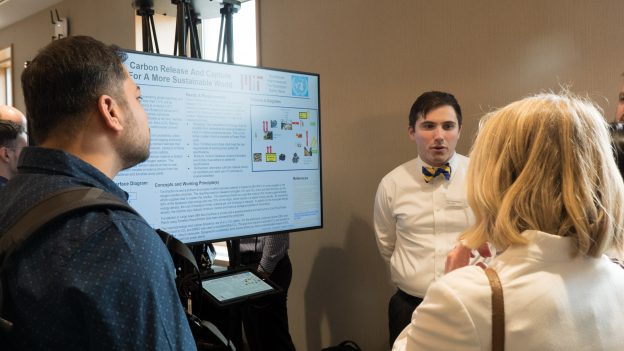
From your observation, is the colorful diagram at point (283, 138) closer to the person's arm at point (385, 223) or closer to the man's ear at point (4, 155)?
the person's arm at point (385, 223)

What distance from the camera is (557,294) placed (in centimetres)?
85

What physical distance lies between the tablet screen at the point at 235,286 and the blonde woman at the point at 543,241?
71 centimetres

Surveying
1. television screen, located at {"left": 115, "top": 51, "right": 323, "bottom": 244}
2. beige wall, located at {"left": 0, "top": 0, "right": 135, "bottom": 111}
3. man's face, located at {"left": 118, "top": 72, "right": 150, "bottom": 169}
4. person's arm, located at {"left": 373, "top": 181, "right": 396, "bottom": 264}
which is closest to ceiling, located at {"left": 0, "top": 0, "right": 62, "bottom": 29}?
beige wall, located at {"left": 0, "top": 0, "right": 135, "bottom": 111}

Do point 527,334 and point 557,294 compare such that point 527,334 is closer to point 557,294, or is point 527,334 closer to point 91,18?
point 557,294

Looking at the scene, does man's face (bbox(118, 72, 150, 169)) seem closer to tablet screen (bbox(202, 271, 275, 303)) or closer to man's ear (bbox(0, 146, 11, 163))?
tablet screen (bbox(202, 271, 275, 303))

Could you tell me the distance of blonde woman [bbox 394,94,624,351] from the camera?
84 cm

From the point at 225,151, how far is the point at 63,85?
84cm

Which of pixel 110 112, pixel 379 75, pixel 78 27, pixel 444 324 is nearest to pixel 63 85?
pixel 110 112

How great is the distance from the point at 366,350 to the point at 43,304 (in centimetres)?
239

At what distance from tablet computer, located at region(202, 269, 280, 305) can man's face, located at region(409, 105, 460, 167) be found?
1011 millimetres

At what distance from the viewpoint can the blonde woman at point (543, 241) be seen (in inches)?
33.0

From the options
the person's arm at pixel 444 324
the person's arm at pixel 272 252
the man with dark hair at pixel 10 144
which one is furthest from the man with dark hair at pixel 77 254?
the person's arm at pixel 272 252

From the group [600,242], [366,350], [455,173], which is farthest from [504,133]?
[366,350]

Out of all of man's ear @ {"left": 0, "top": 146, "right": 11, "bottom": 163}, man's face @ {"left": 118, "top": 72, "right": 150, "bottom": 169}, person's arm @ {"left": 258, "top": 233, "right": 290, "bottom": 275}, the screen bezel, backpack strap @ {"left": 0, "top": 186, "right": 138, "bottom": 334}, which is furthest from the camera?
person's arm @ {"left": 258, "top": 233, "right": 290, "bottom": 275}
